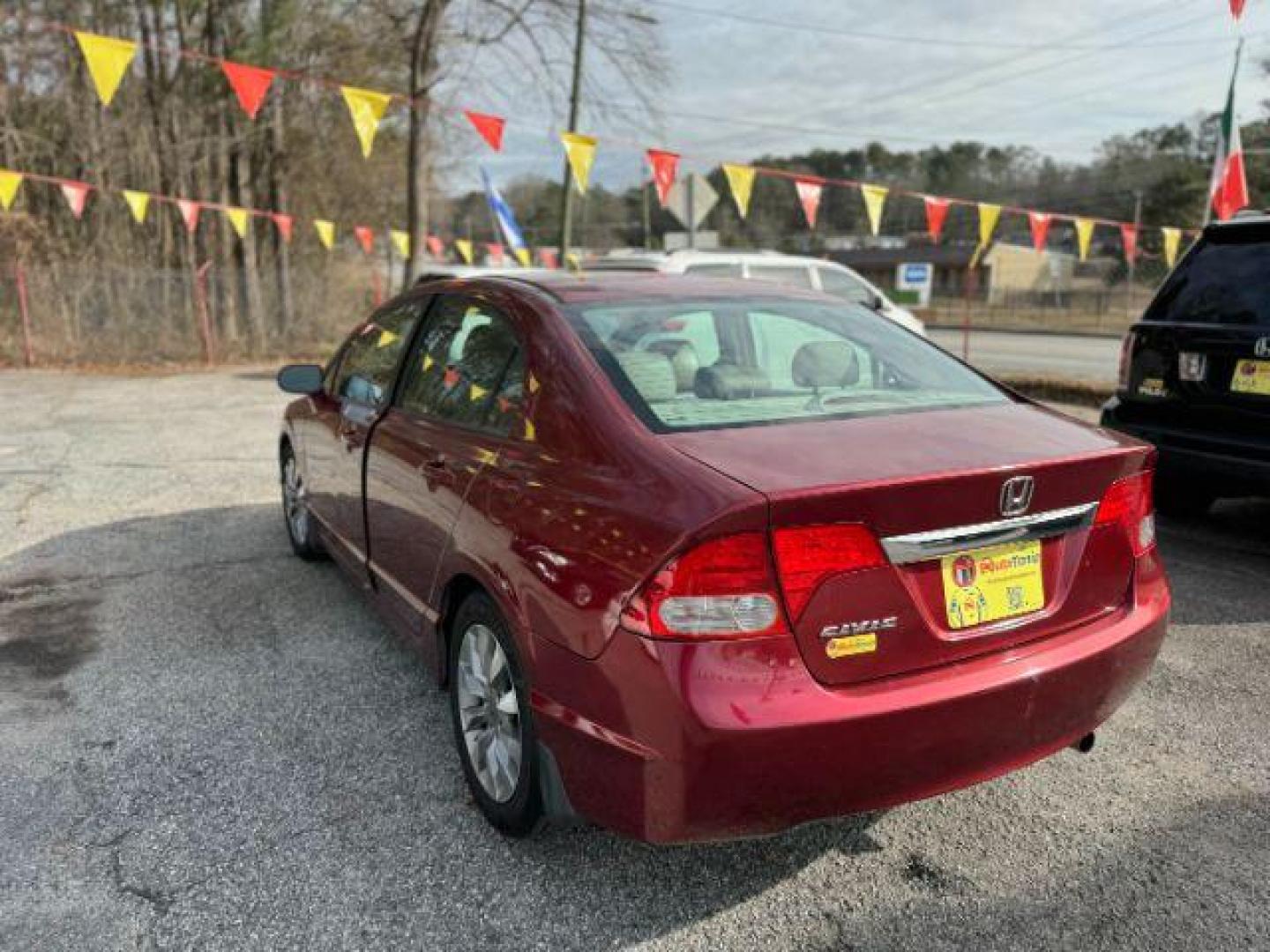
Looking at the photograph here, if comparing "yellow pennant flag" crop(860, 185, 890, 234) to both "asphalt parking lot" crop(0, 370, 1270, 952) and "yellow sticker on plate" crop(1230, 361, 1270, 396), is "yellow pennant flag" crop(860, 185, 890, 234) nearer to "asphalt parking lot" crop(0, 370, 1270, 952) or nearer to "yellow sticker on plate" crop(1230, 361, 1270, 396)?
"yellow sticker on plate" crop(1230, 361, 1270, 396)

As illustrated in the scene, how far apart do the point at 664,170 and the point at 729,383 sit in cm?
1080

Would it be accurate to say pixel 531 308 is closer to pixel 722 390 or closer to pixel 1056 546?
pixel 722 390

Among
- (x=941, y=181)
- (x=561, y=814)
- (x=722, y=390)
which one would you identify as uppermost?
(x=941, y=181)

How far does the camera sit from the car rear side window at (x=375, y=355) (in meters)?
3.78

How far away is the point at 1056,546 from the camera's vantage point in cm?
236

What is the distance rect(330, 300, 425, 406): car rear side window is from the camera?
3.78 meters

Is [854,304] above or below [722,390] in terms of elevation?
above

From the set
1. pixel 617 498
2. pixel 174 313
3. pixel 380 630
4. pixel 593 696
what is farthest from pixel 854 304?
pixel 174 313

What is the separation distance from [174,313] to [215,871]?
16.1 metres

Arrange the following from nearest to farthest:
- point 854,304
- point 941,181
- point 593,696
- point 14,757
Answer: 1. point 593,696
2. point 14,757
3. point 854,304
4. point 941,181

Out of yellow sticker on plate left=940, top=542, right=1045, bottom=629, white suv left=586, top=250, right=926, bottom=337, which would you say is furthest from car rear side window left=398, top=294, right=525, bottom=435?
white suv left=586, top=250, right=926, bottom=337

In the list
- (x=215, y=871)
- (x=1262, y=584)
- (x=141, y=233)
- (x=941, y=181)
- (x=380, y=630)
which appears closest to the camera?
(x=215, y=871)

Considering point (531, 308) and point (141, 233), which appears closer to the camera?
point (531, 308)

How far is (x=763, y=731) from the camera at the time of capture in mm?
1979
